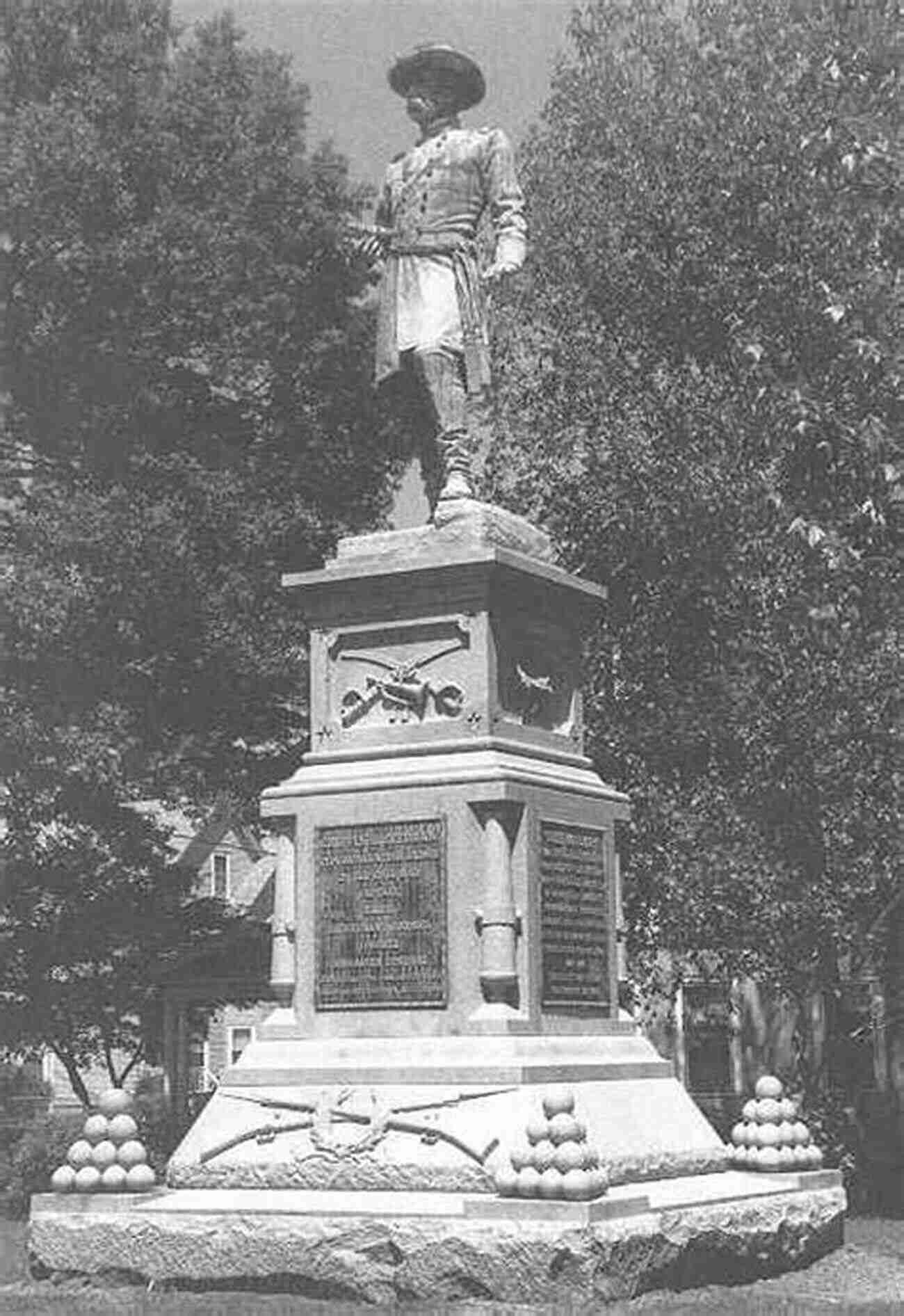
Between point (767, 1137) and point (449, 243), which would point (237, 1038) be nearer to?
point (767, 1137)

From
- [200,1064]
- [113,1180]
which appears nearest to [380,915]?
[113,1180]

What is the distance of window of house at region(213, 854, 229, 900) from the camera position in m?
46.9

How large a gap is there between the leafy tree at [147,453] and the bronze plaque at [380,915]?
1294cm

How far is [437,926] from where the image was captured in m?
11.5

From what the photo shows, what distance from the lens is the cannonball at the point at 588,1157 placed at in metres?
9.80

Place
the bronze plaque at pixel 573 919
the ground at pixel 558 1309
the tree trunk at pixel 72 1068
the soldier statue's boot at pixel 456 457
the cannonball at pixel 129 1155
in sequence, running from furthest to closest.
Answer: the tree trunk at pixel 72 1068, the soldier statue's boot at pixel 456 457, the bronze plaque at pixel 573 919, the cannonball at pixel 129 1155, the ground at pixel 558 1309

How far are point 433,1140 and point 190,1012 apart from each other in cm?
1946

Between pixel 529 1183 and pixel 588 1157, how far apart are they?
317 millimetres

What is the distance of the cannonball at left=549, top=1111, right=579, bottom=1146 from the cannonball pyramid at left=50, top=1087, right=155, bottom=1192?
2578mm

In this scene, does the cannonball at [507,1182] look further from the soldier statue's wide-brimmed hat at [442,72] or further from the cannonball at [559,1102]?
the soldier statue's wide-brimmed hat at [442,72]

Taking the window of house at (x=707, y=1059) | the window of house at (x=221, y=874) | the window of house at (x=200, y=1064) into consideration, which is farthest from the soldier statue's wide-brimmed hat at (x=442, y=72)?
the window of house at (x=221, y=874)

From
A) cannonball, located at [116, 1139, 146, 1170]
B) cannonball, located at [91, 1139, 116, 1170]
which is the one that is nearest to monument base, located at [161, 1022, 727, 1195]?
cannonball, located at [116, 1139, 146, 1170]

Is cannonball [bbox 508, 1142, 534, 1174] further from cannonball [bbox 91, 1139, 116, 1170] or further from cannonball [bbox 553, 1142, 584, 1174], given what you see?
cannonball [bbox 91, 1139, 116, 1170]

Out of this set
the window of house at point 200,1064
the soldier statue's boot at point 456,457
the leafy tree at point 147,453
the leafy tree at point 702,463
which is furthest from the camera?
the window of house at point 200,1064
